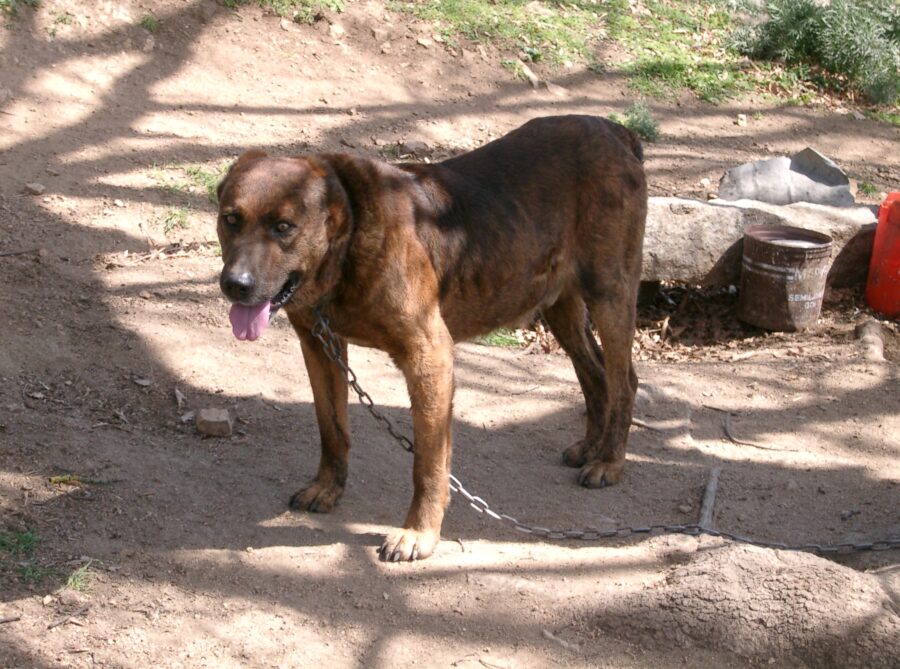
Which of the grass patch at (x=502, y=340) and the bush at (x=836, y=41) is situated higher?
the bush at (x=836, y=41)

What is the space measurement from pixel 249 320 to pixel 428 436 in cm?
103

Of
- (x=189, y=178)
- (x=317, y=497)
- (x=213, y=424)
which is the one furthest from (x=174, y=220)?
(x=317, y=497)

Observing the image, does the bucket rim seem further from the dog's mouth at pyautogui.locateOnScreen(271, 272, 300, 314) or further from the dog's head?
the dog's mouth at pyautogui.locateOnScreen(271, 272, 300, 314)

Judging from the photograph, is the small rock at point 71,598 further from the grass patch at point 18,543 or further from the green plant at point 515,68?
the green plant at point 515,68

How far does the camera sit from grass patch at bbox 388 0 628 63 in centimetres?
1212

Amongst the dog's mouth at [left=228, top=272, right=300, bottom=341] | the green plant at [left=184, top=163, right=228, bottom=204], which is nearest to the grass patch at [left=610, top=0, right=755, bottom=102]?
the green plant at [left=184, top=163, right=228, bottom=204]

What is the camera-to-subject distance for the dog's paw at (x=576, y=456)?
20.7 ft

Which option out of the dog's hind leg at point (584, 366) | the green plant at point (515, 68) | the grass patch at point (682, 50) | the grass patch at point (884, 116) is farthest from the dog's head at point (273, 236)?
the grass patch at point (884, 116)

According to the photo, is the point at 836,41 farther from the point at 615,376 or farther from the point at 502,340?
the point at 615,376

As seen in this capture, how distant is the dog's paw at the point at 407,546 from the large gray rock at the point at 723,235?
4.77 m

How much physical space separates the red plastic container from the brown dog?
4255 mm

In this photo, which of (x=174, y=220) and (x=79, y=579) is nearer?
(x=79, y=579)

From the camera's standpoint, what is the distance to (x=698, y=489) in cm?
600

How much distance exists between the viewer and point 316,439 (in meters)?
6.17
